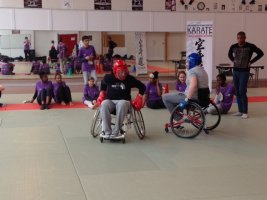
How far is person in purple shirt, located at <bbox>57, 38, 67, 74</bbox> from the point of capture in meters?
12.0

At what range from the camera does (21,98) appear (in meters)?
8.82

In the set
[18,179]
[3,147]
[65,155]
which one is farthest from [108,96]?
[18,179]

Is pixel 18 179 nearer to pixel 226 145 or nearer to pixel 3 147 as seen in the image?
pixel 3 147

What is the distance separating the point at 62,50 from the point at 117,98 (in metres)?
7.52

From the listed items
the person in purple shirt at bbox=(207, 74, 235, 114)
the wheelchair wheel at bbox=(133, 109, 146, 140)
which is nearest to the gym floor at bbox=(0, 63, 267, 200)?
the wheelchair wheel at bbox=(133, 109, 146, 140)

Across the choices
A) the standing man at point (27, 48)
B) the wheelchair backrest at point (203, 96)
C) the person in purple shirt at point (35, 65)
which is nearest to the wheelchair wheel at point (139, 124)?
the wheelchair backrest at point (203, 96)

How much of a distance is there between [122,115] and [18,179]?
168 centimetres

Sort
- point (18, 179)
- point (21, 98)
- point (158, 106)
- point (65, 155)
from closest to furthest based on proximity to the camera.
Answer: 1. point (18, 179)
2. point (65, 155)
3. point (158, 106)
4. point (21, 98)

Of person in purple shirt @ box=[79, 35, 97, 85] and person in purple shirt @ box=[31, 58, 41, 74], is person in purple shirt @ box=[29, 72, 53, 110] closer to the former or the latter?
person in purple shirt @ box=[79, 35, 97, 85]

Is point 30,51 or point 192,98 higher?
point 30,51

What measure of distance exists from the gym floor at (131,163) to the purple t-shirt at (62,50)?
19.5 ft

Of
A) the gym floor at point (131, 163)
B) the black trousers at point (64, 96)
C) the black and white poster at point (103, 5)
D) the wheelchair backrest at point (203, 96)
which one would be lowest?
the gym floor at point (131, 163)

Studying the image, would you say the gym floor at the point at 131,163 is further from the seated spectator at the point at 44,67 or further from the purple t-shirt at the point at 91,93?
the seated spectator at the point at 44,67

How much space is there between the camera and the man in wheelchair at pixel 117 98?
485 centimetres
